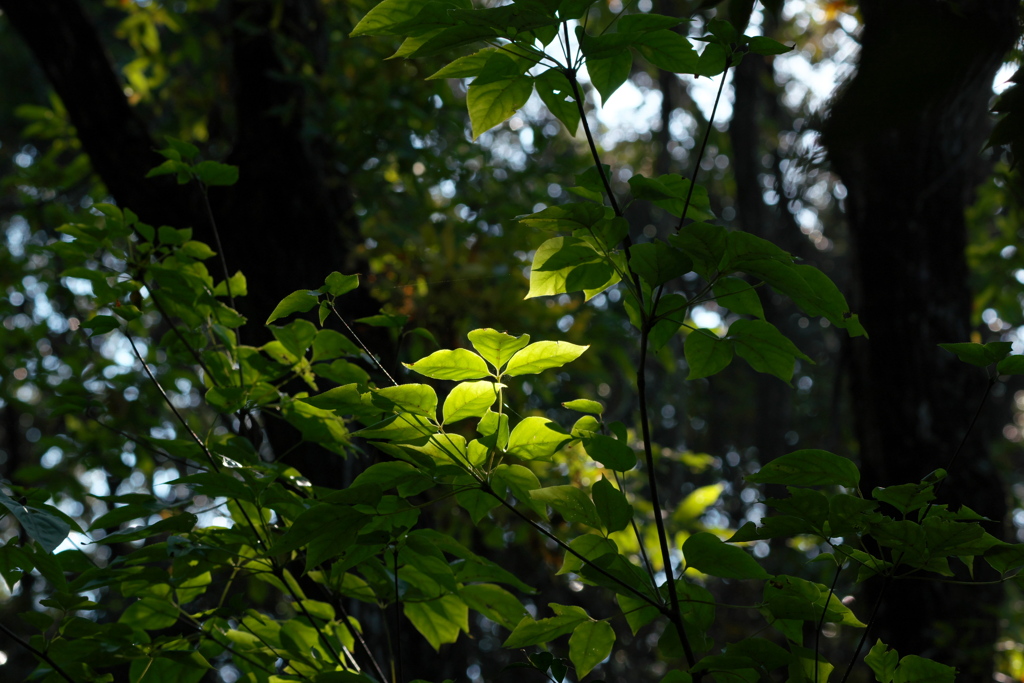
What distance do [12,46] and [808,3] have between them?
7.35m

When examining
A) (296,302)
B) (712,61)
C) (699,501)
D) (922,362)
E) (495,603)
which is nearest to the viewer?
(712,61)

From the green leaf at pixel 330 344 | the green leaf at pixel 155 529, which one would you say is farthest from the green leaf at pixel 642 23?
the green leaf at pixel 155 529

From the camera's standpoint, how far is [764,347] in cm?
79

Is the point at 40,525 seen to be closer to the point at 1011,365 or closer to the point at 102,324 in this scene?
the point at 102,324

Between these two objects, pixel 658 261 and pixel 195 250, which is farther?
pixel 195 250

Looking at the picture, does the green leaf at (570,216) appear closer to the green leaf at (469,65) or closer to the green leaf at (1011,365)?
the green leaf at (469,65)

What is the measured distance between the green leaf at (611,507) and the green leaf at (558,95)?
380mm

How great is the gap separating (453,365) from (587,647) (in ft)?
1.18

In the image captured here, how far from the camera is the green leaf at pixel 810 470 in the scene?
70cm

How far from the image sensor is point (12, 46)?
7.10 m

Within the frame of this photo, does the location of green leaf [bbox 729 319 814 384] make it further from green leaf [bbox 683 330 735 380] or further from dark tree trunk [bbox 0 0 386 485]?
dark tree trunk [bbox 0 0 386 485]

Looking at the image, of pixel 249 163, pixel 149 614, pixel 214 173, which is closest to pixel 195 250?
pixel 214 173

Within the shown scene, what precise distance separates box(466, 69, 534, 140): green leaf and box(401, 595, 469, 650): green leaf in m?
0.64

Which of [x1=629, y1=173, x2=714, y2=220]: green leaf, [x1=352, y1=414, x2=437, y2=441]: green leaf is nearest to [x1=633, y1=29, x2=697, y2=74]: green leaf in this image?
[x1=629, y1=173, x2=714, y2=220]: green leaf
